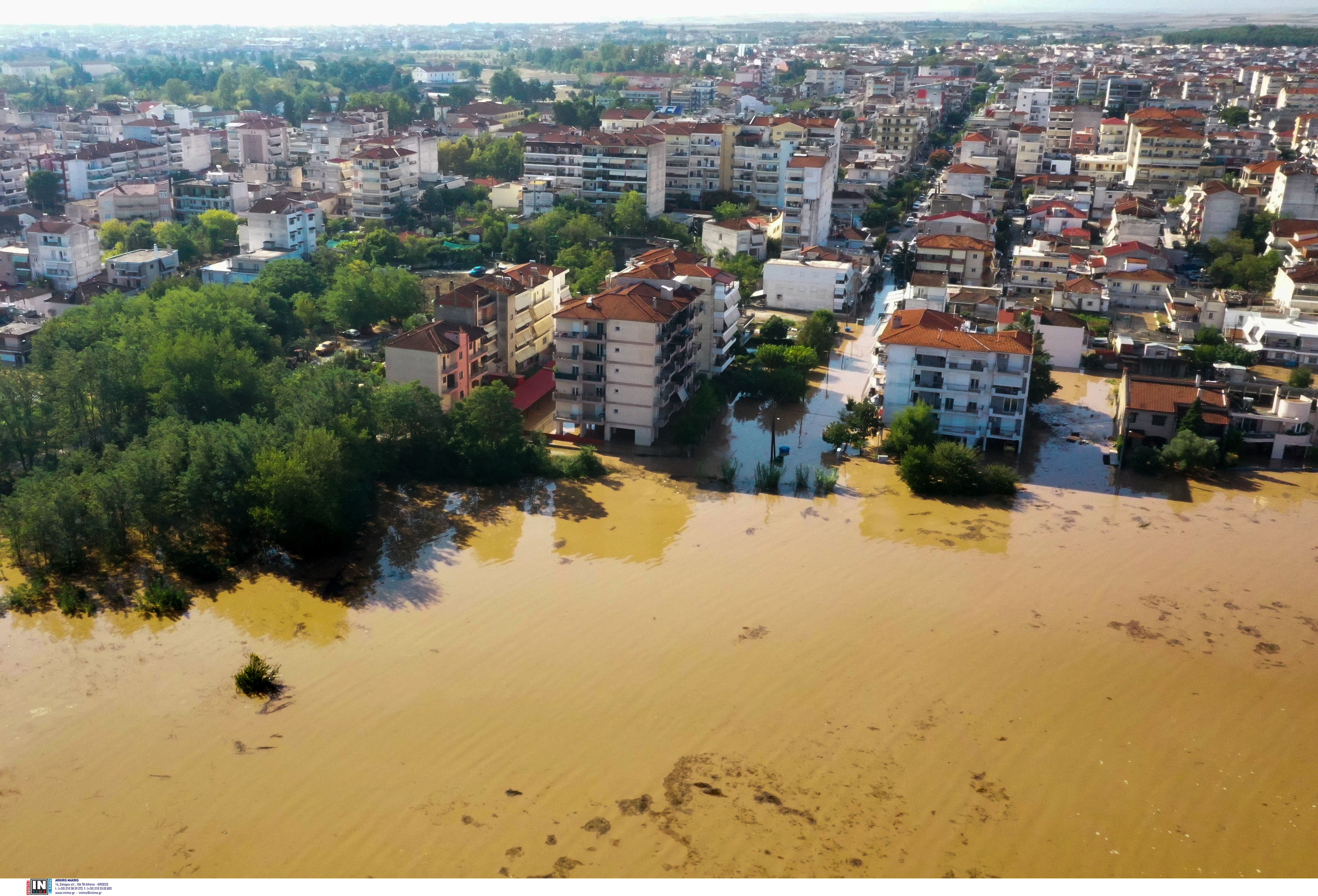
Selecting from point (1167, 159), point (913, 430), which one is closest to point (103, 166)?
point (913, 430)

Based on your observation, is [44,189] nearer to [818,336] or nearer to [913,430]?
[818,336]

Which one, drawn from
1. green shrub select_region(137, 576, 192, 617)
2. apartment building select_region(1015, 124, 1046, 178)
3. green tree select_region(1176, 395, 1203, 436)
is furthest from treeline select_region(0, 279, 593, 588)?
apartment building select_region(1015, 124, 1046, 178)

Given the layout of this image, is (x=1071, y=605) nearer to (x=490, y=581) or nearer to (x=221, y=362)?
(x=490, y=581)

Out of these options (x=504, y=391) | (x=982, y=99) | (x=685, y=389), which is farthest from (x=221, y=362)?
(x=982, y=99)

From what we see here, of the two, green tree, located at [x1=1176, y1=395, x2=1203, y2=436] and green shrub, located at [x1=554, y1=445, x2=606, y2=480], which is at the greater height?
green tree, located at [x1=1176, y1=395, x2=1203, y2=436]

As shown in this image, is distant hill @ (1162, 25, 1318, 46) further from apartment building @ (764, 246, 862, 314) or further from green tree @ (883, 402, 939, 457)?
green tree @ (883, 402, 939, 457)

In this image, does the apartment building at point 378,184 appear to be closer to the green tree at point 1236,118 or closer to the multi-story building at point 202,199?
the multi-story building at point 202,199
